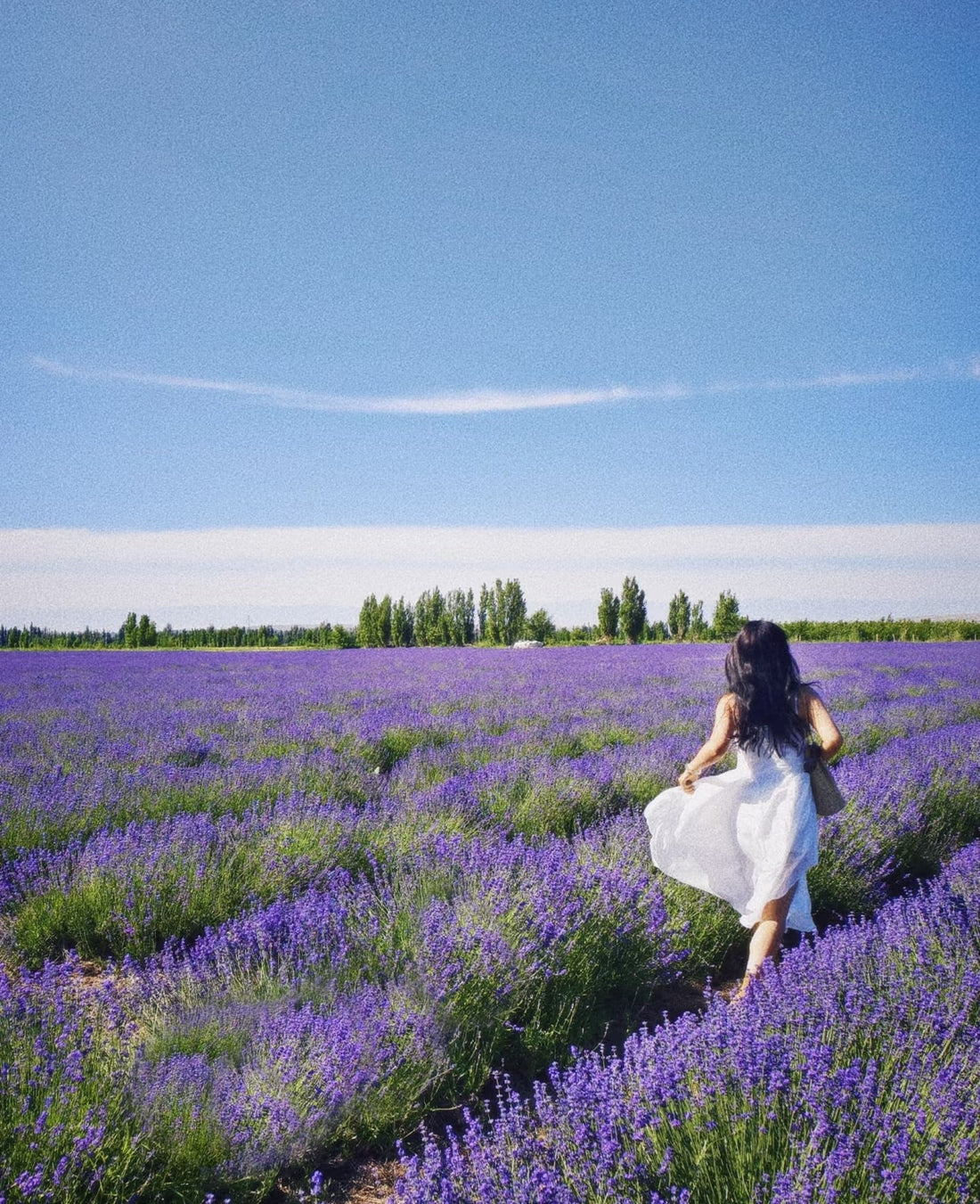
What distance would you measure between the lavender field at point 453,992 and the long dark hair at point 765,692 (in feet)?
2.50

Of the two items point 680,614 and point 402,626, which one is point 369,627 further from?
point 680,614

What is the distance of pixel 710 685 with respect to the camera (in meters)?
11.9

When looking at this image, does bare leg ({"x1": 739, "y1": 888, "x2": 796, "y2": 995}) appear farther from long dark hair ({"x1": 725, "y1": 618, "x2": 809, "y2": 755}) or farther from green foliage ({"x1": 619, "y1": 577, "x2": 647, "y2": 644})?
green foliage ({"x1": 619, "y1": 577, "x2": 647, "y2": 644})

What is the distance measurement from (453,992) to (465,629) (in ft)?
160

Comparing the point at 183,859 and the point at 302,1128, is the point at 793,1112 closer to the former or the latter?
the point at 302,1128

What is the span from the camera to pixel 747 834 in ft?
10.0

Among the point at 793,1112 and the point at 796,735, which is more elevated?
the point at 796,735

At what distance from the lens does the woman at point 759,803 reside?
292cm

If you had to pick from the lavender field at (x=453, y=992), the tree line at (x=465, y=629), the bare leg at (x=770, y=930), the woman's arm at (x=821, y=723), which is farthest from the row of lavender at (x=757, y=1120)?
the tree line at (x=465, y=629)

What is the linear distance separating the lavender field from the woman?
249 millimetres

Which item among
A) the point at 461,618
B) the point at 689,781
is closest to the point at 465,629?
the point at 461,618

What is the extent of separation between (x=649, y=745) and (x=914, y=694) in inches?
291

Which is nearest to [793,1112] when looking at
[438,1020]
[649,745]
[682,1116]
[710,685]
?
[682,1116]

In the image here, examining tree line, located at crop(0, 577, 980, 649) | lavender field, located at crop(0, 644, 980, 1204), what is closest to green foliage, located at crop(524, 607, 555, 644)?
tree line, located at crop(0, 577, 980, 649)
